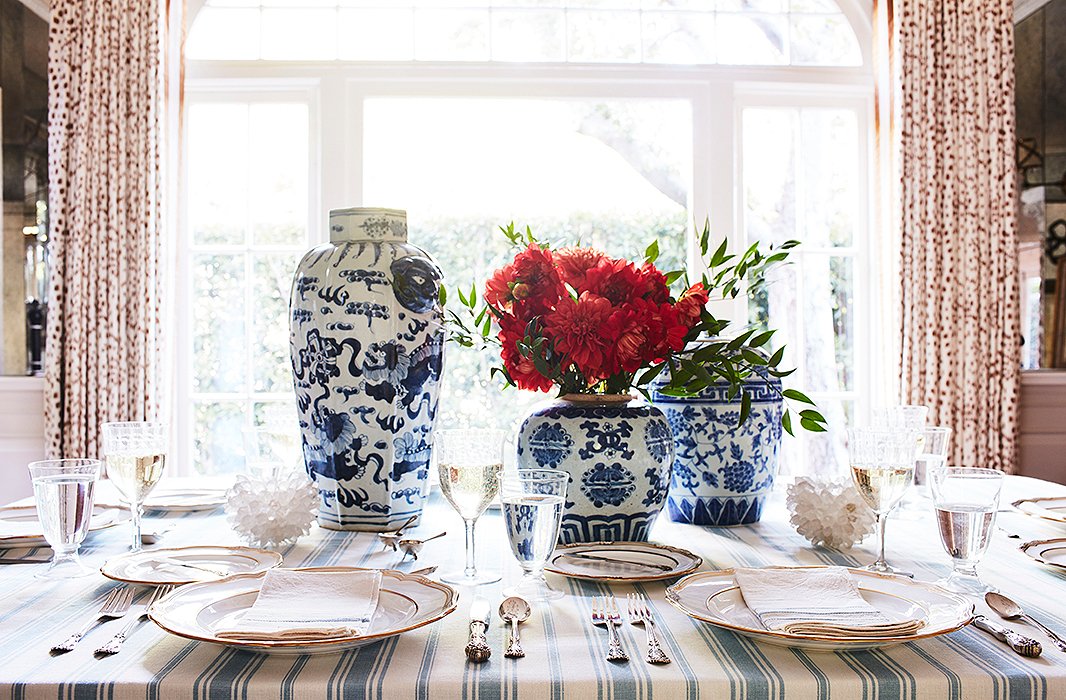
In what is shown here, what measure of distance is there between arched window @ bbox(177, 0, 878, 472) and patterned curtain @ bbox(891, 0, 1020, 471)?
27 cm

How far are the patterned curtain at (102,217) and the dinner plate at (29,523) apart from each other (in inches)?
76.1

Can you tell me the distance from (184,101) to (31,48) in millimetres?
599

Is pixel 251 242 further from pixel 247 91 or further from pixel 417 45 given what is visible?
pixel 417 45

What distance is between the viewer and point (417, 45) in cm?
357

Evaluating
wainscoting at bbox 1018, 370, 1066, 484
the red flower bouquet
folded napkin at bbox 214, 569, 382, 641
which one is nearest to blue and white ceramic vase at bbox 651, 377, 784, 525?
the red flower bouquet

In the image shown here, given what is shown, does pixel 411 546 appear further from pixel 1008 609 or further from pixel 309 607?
pixel 1008 609

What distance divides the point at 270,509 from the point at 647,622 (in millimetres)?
551

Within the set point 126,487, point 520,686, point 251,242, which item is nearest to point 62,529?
point 126,487

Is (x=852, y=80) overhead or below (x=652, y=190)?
overhead

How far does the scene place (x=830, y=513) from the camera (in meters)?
1.21

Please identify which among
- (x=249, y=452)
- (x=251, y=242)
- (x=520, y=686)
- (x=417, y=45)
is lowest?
(x=520, y=686)

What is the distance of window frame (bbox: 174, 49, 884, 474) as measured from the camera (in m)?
3.48

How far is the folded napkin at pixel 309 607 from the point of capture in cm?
79

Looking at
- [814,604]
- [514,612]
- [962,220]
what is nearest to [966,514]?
[814,604]
